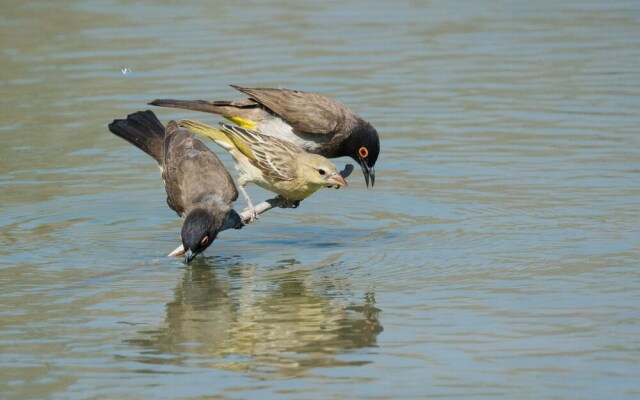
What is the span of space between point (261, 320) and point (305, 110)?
3351 millimetres

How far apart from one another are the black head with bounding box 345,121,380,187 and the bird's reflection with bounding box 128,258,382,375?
1.60 metres

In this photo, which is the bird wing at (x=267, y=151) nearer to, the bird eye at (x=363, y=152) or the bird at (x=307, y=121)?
the bird at (x=307, y=121)

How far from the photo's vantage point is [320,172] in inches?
459

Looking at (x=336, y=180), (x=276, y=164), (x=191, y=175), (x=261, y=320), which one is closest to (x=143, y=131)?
(x=191, y=175)

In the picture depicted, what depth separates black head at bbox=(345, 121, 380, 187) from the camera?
12977 mm

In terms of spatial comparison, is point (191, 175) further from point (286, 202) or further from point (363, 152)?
point (363, 152)

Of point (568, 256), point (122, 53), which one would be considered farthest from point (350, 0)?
point (568, 256)

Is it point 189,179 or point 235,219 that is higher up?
point 189,179

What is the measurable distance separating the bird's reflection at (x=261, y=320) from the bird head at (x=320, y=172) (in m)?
0.76

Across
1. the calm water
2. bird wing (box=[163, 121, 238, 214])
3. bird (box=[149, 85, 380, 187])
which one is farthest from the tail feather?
the calm water

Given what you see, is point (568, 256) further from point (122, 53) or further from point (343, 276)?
point (122, 53)

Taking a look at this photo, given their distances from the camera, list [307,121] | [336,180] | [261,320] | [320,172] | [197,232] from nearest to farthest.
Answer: [261,320] → [197,232] → [336,180] → [320,172] → [307,121]

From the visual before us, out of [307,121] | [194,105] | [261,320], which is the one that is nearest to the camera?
[261,320]

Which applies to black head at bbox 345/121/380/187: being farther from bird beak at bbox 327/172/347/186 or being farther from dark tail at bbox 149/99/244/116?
bird beak at bbox 327/172/347/186
